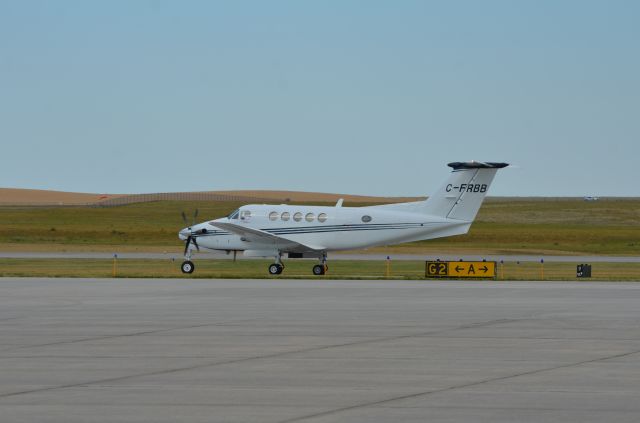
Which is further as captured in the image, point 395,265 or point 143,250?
point 143,250

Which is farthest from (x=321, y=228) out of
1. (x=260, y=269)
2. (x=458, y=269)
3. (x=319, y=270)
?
(x=458, y=269)

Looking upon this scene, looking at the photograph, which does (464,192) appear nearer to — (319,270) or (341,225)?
(341,225)

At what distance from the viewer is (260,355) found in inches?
742

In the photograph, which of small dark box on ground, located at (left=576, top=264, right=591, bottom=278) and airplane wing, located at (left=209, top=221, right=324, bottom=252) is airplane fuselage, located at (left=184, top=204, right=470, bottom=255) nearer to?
airplane wing, located at (left=209, top=221, right=324, bottom=252)

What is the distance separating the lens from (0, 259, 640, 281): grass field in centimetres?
4631

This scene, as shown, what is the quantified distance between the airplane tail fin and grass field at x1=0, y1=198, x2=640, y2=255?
30080 millimetres

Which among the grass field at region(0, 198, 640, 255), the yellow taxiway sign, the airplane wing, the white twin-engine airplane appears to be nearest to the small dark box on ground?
the yellow taxiway sign

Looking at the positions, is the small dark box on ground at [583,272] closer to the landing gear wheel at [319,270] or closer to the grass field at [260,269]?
the grass field at [260,269]

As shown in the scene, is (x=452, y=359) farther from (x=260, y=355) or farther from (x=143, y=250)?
(x=143, y=250)

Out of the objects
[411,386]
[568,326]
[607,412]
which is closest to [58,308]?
[568,326]

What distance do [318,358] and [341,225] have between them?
3042 cm

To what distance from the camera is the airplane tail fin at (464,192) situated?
47.3 m

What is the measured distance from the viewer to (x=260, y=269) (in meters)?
52.9

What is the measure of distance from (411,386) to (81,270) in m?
37.0
